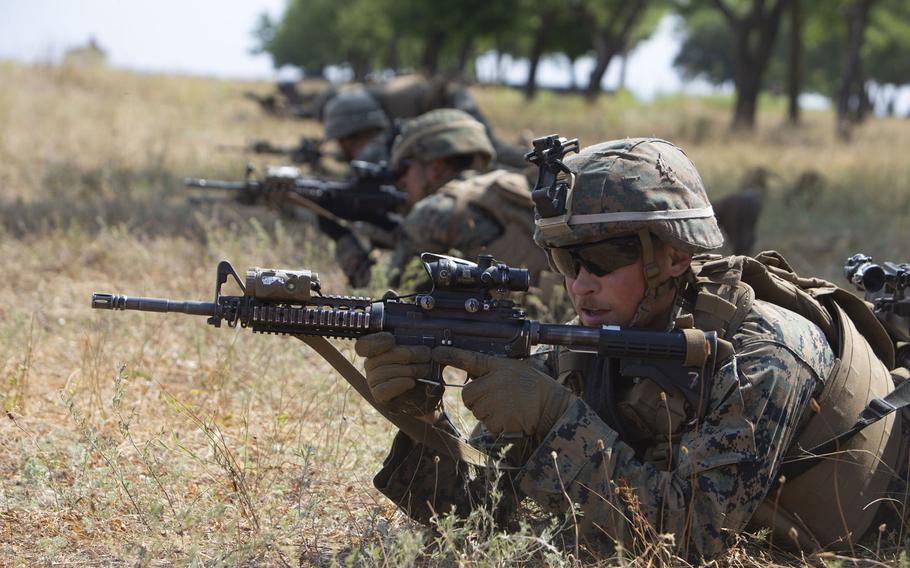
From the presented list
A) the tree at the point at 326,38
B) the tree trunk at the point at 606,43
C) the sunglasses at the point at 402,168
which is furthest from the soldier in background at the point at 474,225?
the tree at the point at 326,38

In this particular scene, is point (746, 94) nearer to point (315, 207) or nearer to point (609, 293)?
point (315, 207)

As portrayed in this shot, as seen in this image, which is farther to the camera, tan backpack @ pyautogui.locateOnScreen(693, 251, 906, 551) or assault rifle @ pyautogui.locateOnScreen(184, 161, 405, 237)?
assault rifle @ pyautogui.locateOnScreen(184, 161, 405, 237)

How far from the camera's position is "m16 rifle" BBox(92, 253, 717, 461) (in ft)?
9.94

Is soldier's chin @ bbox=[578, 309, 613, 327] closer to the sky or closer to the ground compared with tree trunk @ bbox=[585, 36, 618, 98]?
closer to the ground

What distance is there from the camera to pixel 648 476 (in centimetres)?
302

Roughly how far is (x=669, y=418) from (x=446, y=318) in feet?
2.57

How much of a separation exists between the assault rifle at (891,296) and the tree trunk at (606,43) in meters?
29.1

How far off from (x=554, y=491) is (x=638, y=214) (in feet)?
3.07

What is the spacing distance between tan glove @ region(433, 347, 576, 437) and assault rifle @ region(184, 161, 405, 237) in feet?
15.5

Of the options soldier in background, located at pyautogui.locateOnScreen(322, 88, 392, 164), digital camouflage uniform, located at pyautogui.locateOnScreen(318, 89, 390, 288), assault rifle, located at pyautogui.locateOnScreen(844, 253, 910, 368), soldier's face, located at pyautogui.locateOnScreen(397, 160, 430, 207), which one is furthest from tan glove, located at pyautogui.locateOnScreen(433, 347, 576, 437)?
soldier in background, located at pyautogui.locateOnScreen(322, 88, 392, 164)

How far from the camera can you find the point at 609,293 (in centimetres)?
319

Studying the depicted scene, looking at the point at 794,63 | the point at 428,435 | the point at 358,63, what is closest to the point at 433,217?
the point at 428,435

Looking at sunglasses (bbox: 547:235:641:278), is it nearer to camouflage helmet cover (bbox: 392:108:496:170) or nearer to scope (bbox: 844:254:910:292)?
→ scope (bbox: 844:254:910:292)

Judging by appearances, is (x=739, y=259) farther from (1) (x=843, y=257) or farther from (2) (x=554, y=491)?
(1) (x=843, y=257)
